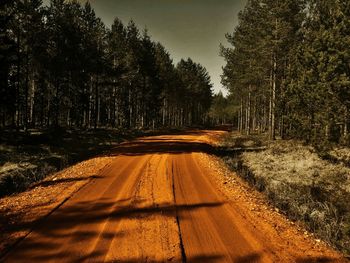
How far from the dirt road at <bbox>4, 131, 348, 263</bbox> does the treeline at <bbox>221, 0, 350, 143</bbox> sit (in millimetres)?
12772

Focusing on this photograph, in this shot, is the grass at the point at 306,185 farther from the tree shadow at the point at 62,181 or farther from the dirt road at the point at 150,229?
the tree shadow at the point at 62,181

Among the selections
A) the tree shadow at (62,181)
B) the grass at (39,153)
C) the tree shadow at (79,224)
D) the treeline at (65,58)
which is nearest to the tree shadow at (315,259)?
the tree shadow at (79,224)

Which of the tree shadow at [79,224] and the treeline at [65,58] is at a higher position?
the treeline at [65,58]

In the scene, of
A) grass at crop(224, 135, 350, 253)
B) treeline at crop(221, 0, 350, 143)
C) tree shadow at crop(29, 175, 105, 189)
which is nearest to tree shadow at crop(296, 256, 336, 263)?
grass at crop(224, 135, 350, 253)

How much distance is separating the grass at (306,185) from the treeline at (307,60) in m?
2.14

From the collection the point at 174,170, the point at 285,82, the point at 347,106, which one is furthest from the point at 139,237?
the point at 285,82

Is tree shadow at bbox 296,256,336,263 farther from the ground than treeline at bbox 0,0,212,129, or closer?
closer

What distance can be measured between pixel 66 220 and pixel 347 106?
2022 cm

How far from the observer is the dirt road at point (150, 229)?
8.09 meters

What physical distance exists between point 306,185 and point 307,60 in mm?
12383

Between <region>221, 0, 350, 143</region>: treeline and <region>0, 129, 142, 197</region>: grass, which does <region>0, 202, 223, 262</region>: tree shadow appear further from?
<region>221, 0, 350, 143</region>: treeline

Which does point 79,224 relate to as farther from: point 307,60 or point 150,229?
point 307,60

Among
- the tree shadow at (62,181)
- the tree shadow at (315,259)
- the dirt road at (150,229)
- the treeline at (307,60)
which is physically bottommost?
the tree shadow at (315,259)

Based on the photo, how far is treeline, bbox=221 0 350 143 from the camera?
75.6ft
